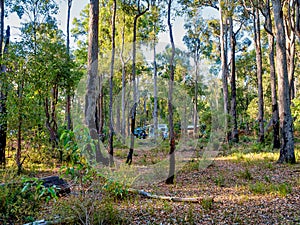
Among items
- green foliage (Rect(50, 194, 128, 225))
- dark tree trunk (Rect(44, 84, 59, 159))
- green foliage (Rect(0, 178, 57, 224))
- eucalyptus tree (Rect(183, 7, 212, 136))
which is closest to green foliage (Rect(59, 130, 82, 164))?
green foliage (Rect(50, 194, 128, 225))

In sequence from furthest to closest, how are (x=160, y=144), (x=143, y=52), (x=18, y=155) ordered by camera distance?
1. (x=143, y=52)
2. (x=160, y=144)
3. (x=18, y=155)

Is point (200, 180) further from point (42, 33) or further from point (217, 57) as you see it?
point (217, 57)

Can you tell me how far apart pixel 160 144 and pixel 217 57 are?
10661 millimetres

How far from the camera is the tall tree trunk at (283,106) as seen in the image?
7293 mm

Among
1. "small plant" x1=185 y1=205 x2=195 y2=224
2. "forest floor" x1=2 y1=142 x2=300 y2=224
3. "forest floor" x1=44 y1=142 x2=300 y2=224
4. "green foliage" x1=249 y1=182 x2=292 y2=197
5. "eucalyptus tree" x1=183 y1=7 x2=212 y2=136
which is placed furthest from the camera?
"eucalyptus tree" x1=183 y1=7 x2=212 y2=136

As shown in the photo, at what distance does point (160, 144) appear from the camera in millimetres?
15500

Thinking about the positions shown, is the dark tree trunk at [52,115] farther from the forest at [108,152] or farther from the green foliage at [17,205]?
the green foliage at [17,205]

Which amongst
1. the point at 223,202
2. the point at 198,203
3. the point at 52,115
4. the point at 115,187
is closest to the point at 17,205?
the point at 115,187

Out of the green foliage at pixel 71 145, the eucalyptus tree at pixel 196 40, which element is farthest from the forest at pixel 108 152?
the eucalyptus tree at pixel 196 40

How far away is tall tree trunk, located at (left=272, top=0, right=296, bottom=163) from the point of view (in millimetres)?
7293

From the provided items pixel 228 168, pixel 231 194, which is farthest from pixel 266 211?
pixel 228 168

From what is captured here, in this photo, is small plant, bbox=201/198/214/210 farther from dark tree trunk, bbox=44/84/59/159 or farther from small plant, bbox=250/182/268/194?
dark tree trunk, bbox=44/84/59/159

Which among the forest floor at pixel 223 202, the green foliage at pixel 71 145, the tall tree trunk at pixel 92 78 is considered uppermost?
the tall tree trunk at pixel 92 78

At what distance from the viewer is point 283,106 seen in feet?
24.2
